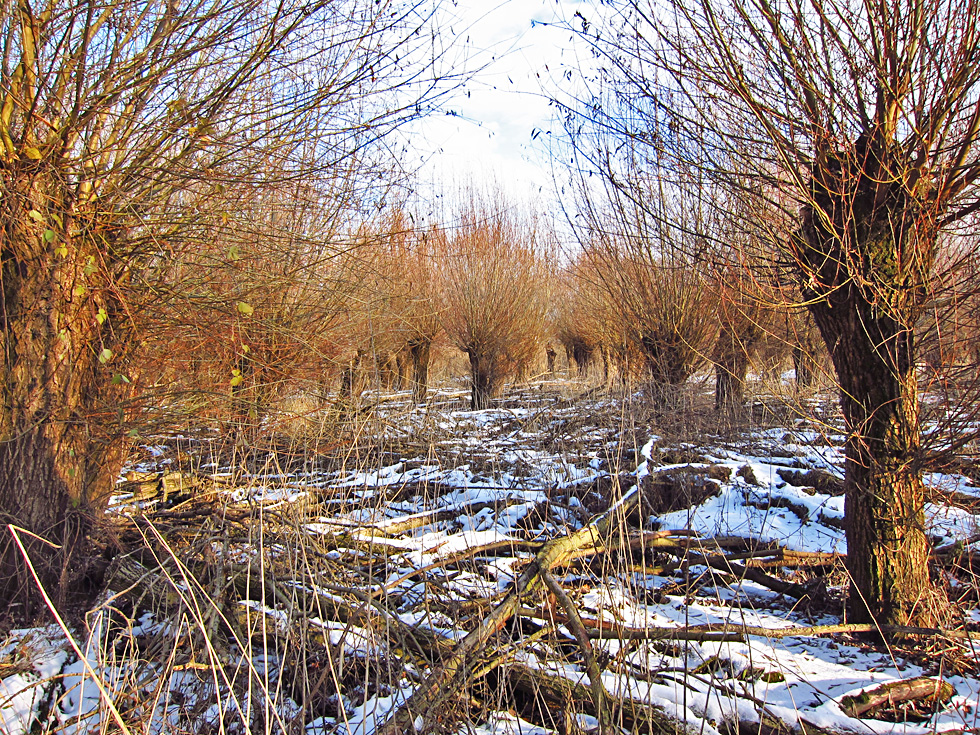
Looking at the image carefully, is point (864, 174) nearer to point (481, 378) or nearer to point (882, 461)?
point (882, 461)

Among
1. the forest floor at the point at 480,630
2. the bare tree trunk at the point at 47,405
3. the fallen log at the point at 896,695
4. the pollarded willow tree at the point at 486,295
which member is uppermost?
the pollarded willow tree at the point at 486,295

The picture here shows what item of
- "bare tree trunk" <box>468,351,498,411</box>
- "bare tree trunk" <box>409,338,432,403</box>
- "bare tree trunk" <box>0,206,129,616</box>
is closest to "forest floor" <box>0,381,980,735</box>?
"bare tree trunk" <box>0,206,129,616</box>

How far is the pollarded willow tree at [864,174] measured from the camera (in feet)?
7.68

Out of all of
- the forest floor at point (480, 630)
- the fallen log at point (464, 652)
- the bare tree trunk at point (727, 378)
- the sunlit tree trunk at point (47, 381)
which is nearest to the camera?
the fallen log at point (464, 652)

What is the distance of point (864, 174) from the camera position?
2383mm

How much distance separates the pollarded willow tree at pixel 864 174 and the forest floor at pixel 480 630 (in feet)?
0.81

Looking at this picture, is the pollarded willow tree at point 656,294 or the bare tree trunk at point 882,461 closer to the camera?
the bare tree trunk at point 882,461

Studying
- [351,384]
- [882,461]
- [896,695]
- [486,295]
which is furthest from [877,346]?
[486,295]

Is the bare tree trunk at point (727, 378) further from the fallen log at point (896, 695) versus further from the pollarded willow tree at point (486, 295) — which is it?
the fallen log at point (896, 695)

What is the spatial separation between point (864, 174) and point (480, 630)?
230 centimetres

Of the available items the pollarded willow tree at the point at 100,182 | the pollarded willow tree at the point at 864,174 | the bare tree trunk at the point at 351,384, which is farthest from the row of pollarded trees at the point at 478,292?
the pollarded willow tree at the point at 864,174

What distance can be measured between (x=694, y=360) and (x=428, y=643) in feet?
19.3

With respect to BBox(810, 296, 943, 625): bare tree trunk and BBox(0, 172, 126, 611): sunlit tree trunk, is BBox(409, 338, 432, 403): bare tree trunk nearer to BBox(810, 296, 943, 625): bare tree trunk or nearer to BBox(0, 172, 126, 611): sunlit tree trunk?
BBox(0, 172, 126, 611): sunlit tree trunk

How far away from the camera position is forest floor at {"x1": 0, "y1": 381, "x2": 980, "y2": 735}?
78.5 inches
